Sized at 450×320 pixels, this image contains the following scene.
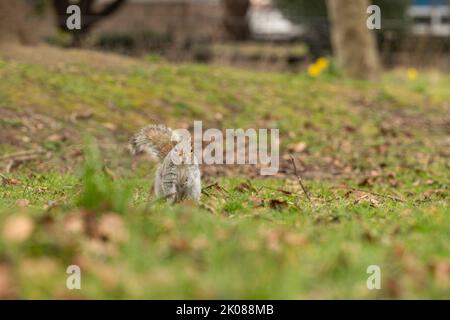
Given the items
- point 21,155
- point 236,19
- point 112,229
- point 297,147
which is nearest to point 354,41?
point 297,147

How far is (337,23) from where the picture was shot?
20.1 metres

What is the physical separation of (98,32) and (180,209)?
2631 centimetres

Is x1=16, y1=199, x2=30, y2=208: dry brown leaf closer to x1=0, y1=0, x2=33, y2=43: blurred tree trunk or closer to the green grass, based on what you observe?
the green grass

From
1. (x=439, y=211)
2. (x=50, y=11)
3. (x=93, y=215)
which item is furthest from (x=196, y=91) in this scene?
(x=50, y=11)

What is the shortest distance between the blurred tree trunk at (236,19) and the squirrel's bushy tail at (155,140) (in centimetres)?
2479

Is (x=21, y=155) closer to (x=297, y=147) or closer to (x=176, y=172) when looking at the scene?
(x=176, y=172)

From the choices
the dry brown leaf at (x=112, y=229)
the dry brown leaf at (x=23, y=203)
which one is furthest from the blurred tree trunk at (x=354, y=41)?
the dry brown leaf at (x=112, y=229)

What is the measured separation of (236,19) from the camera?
3362cm

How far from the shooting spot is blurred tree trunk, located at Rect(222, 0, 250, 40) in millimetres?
32594

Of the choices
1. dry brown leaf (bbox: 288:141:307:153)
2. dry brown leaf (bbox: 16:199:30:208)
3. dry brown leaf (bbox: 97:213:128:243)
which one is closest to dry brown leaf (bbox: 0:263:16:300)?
dry brown leaf (bbox: 97:213:128:243)

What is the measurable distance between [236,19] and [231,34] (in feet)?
3.58

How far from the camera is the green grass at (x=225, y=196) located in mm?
4684

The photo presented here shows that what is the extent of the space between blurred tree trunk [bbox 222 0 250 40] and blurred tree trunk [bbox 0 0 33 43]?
16.5m

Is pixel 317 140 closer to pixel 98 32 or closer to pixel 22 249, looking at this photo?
pixel 22 249
